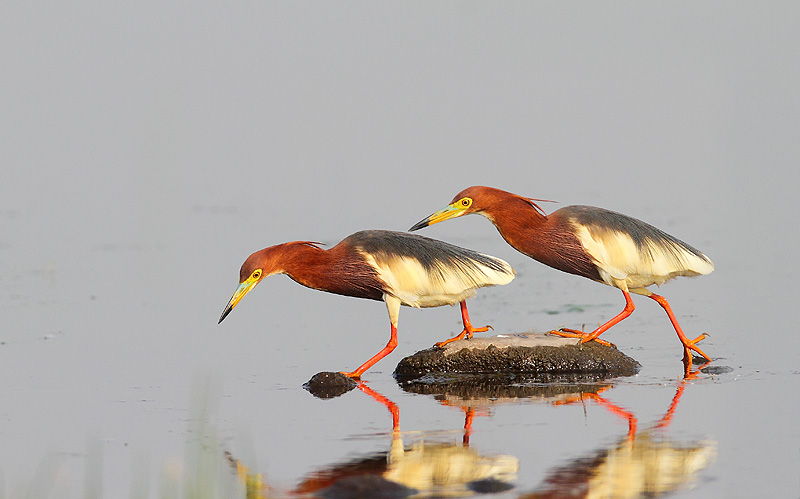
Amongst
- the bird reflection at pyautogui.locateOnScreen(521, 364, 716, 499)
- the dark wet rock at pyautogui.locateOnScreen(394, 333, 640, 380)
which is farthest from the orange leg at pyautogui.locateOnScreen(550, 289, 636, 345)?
the bird reflection at pyautogui.locateOnScreen(521, 364, 716, 499)

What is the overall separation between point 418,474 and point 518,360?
124 inches

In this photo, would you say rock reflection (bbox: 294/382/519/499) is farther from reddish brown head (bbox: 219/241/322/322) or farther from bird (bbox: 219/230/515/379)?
reddish brown head (bbox: 219/241/322/322)

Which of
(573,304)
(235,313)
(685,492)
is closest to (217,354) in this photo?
(235,313)

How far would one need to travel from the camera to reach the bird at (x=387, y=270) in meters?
9.69

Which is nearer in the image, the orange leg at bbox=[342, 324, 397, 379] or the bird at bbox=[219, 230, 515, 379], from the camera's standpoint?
the orange leg at bbox=[342, 324, 397, 379]

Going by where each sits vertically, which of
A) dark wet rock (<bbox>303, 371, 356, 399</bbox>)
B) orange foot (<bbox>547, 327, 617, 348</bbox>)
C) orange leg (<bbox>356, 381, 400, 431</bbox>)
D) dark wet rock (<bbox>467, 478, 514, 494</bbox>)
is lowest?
dark wet rock (<bbox>467, 478, 514, 494</bbox>)

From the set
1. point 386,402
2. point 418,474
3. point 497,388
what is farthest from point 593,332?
point 418,474

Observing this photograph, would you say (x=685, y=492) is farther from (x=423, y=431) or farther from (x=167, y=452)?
(x=167, y=452)

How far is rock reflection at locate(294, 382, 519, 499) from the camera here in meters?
6.24

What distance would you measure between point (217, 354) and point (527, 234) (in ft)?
9.79

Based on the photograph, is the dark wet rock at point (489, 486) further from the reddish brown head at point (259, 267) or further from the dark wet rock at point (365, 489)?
the reddish brown head at point (259, 267)

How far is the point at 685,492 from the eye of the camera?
6180 mm

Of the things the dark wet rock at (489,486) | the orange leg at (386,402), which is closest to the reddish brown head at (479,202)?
the orange leg at (386,402)

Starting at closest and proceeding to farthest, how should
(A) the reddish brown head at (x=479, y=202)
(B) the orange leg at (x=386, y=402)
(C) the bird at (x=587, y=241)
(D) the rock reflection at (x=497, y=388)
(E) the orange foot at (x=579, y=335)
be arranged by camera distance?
(B) the orange leg at (x=386, y=402)
(D) the rock reflection at (x=497, y=388)
(E) the orange foot at (x=579, y=335)
(C) the bird at (x=587, y=241)
(A) the reddish brown head at (x=479, y=202)
